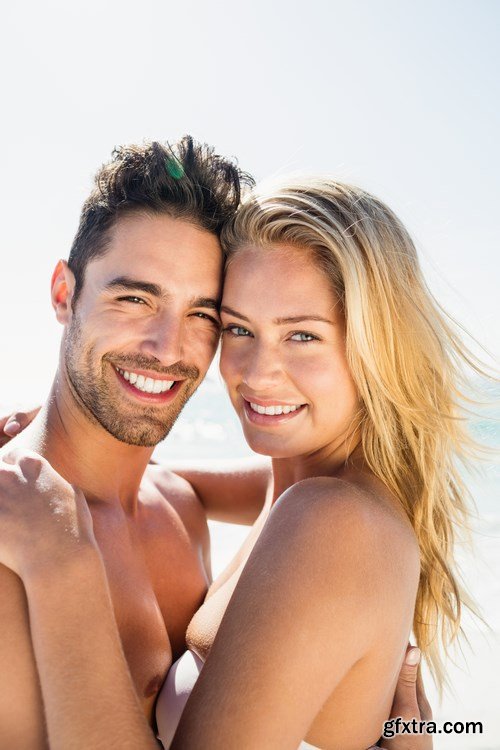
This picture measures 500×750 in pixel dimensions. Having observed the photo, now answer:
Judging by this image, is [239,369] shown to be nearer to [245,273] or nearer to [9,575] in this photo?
[245,273]

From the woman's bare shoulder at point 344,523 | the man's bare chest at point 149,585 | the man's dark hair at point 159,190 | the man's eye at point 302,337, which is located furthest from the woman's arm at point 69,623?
→ the man's dark hair at point 159,190

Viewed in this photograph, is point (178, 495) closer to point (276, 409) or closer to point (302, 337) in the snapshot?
point (276, 409)

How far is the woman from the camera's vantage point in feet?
6.23

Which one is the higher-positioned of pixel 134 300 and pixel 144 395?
pixel 134 300

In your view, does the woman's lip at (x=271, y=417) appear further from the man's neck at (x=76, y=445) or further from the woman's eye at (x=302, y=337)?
the man's neck at (x=76, y=445)

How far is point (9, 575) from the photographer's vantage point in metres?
2.07

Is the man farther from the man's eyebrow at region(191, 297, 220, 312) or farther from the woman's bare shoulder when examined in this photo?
the woman's bare shoulder

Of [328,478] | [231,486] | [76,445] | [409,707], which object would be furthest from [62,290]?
[409,707]

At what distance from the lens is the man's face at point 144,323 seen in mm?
2896

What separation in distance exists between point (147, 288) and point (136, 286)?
0.04 meters

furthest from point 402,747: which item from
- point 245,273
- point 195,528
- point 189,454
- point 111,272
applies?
point 189,454

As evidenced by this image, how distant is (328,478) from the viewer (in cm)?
228

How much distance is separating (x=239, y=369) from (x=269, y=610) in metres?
1.05

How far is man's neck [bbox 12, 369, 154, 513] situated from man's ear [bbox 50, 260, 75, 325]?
28cm
